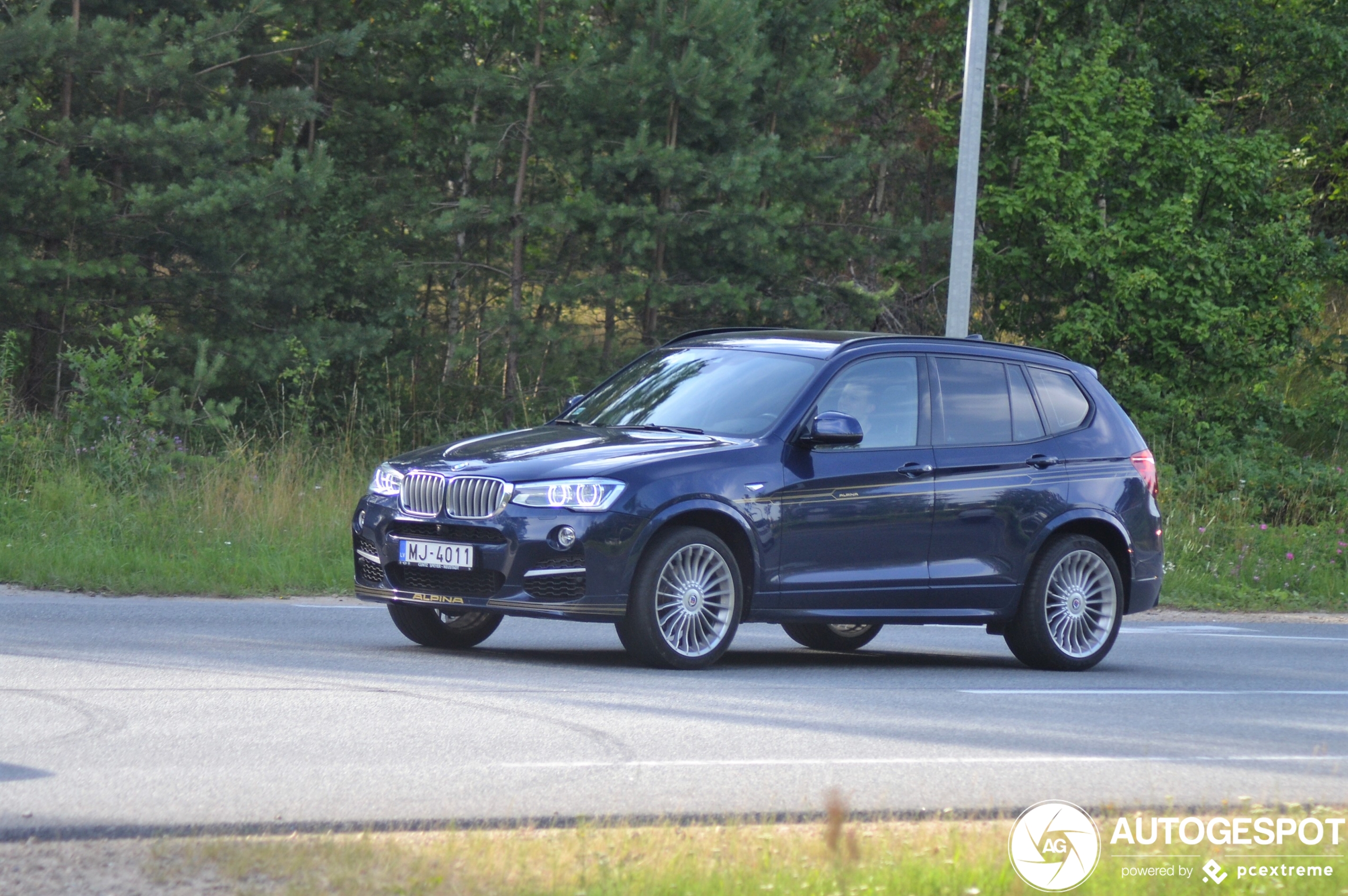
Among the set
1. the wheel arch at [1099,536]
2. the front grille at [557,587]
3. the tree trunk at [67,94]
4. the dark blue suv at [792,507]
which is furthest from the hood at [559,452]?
the tree trunk at [67,94]

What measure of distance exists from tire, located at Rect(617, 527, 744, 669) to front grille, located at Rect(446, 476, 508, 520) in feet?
2.65

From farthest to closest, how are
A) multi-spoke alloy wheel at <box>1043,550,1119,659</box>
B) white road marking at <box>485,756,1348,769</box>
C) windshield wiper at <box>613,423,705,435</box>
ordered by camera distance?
multi-spoke alloy wheel at <box>1043,550,1119,659</box> < windshield wiper at <box>613,423,705,435</box> < white road marking at <box>485,756,1348,769</box>

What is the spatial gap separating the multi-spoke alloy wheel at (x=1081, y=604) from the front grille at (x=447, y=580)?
358 cm

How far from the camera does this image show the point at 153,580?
13039 mm

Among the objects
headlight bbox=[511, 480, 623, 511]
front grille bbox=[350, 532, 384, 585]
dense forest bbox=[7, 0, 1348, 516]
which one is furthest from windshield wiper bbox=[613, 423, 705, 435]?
dense forest bbox=[7, 0, 1348, 516]

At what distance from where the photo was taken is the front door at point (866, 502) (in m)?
9.66

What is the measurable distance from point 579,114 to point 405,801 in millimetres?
21364

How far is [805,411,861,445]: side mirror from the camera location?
952cm

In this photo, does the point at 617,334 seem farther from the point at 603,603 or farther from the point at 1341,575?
the point at 603,603

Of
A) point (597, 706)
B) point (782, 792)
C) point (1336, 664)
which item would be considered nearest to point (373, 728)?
point (597, 706)

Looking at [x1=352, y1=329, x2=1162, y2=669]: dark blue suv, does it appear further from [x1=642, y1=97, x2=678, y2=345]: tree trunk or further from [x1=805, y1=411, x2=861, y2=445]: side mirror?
[x1=642, y1=97, x2=678, y2=345]: tree trunk

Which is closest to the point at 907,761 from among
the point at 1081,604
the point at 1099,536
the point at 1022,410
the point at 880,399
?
the point at 880,399

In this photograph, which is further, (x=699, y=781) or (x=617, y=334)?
(x=617, y=334)

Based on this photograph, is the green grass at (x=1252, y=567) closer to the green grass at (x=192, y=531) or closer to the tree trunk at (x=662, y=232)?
the green grass at (x=192, y=531)
